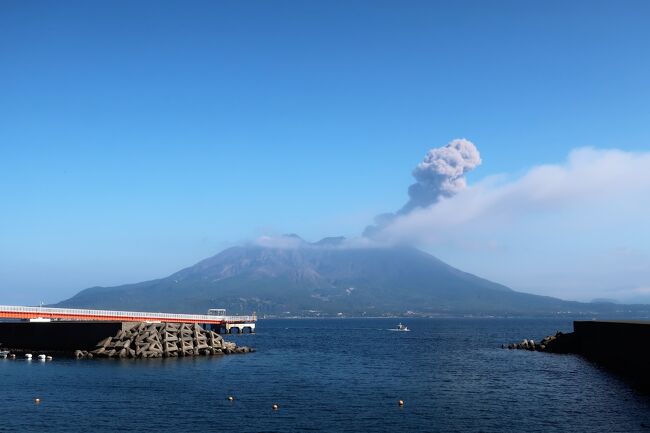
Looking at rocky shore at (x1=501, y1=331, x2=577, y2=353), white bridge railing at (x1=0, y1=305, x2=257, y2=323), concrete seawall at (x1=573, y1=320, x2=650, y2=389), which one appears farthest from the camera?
white bridge railing at (x1=0, y1=305, x2=257, y2=323)

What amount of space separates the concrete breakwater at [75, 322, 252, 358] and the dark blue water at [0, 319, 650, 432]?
421 cm

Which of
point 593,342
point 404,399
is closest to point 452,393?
point 404,399

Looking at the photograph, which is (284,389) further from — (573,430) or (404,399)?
(573,430)

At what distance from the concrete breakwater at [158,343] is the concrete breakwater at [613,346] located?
4741 centimetres

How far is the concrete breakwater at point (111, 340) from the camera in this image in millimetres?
78688

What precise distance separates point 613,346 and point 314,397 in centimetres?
4275

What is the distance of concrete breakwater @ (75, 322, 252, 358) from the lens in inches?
3063

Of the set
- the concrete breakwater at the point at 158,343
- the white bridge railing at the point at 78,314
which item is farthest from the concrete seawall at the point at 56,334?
the white bridge railing at the point at 78,314

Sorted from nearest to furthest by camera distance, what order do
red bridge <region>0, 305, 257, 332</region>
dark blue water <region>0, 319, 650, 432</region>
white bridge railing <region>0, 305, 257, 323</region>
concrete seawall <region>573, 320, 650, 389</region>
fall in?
dark blue water <region>0, 319, 650, 432</region> < concrete seawall <region>573, 320, 650, 389</region> < white bridge railing <region>0, 305, 257, 323</region> < red bridge <region>0, 305, 257, 332</region>

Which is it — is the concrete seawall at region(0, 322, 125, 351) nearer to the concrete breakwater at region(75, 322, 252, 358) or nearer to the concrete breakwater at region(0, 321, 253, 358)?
the concrete breakwater at region(0, 321, 253, 358)

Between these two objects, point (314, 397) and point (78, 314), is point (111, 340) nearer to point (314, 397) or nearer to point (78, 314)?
point (78, 314)

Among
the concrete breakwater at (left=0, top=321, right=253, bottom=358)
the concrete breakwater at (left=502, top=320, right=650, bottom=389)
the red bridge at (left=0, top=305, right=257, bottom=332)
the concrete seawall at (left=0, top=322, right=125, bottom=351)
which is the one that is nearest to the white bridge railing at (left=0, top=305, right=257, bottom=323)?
the red bridge at (left=0, top=305, right=257, bottom=332)

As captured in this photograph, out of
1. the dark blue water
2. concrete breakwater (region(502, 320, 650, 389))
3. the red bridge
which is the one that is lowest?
the dark blue water

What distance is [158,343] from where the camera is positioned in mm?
80250
